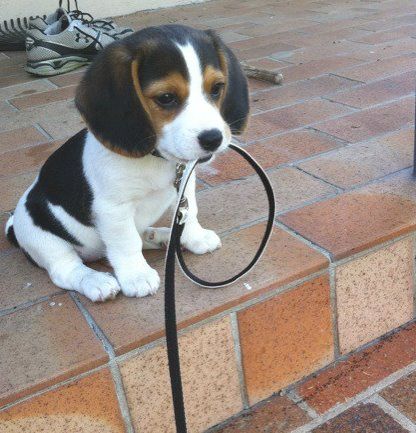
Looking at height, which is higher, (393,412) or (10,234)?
(10,234)

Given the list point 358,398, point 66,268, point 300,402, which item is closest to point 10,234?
point 66,268

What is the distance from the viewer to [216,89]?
72.5 inches

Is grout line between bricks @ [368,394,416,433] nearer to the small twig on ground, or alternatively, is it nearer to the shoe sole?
the small twig on ground

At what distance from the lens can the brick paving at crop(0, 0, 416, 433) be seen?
1.80 metres

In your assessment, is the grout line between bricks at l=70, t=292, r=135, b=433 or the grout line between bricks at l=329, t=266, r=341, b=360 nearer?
the grout line between bricks at l=70, t=292, r=135, b=433

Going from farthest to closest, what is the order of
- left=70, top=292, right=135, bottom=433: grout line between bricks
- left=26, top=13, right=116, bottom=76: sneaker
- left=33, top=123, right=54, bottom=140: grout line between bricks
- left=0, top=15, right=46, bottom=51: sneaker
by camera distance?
left=0, top=15, right=46, bottom=51: sneaker → left=26, top=13, right=116, bottom=76: sneaker → left=33, top=123, right=54, bottom=140: grout line between bricks → left=70, top=292, right=135, bottom=433: grout line between bricks

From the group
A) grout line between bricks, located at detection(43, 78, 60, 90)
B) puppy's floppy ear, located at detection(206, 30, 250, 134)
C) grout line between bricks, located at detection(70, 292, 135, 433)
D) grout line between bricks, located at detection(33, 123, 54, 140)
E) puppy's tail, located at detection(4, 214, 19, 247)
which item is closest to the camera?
grout line between bricks, located at detection(70, 292, 135, 433)

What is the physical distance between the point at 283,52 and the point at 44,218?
299cm

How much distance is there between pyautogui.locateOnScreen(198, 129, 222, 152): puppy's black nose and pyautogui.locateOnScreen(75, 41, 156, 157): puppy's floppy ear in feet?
0.60

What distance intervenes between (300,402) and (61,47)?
3.29 metres

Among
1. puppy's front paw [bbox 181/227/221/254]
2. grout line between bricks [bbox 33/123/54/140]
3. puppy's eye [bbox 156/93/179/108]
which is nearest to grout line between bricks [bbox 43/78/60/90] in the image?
grout line between bricks [bbox 33/123/54/140]

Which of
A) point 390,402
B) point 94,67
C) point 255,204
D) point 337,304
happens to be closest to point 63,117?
point 255,204

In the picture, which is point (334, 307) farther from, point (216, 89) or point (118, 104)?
point (118, 104)

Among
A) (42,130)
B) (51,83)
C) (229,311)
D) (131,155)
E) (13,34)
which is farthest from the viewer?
(13,34)
